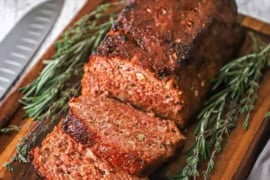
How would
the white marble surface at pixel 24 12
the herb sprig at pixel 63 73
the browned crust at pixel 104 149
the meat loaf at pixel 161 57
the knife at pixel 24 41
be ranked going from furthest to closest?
the white marble surface at pixel 24 12 < the knife at pixel 24 41 < the herb sprig at pixel 63 73 < the meat loaf at pixel 161 57 < the browned crust at pixel 104 149

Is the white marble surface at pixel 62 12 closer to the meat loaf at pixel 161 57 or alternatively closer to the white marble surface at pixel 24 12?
the white marble surface at pixel 24 12

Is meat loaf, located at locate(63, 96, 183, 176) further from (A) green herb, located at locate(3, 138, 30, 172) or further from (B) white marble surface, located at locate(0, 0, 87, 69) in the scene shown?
(B) white marble surface, located at locate(0, 0, 87, 69)

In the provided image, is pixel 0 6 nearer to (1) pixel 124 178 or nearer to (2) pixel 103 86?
(2) pixel 103 86

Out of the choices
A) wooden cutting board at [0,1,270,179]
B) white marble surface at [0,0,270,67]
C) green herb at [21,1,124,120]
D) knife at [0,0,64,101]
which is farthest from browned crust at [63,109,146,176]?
white marble surface at [0,0,270,67]

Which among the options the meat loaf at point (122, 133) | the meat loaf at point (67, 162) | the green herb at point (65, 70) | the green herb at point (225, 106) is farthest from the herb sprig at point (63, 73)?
the green herb at point (225, 106)

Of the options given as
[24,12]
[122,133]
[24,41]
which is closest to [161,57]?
[122,133]

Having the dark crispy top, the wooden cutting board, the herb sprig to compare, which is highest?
the dark crispy top

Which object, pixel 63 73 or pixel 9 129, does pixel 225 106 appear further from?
pixel 9 129
